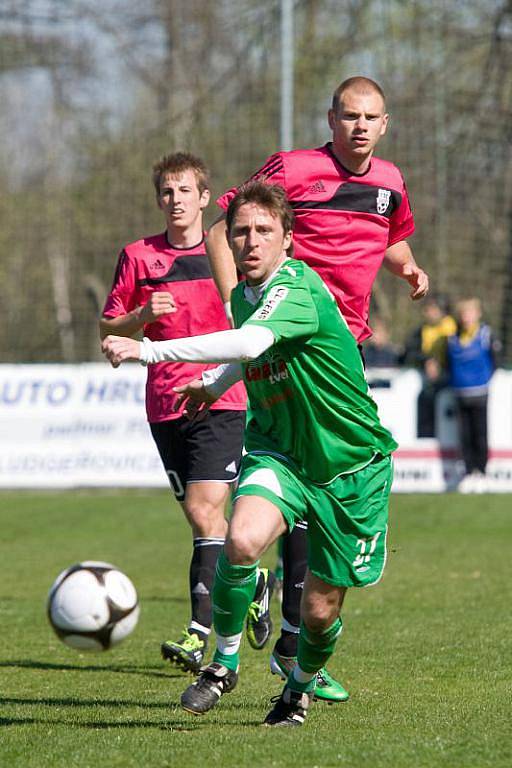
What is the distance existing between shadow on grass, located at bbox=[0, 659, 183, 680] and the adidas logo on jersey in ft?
8.15

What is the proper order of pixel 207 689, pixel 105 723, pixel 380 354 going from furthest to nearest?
pixel 380 354, pixel 105 723, pixel 207 689

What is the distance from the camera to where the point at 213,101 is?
61.3ft

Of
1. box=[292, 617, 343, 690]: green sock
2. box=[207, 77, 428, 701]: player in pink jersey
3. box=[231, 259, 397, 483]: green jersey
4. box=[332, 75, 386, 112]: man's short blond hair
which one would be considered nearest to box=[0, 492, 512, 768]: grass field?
box=[292, 617, 343, 690]: green sock

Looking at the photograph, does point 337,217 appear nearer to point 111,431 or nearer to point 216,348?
point 216,348

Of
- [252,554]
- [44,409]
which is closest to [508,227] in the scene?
[44,409]

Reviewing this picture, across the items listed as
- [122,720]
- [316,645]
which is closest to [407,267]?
[316,645]

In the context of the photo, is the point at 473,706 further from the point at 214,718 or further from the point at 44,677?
the point at 44,677

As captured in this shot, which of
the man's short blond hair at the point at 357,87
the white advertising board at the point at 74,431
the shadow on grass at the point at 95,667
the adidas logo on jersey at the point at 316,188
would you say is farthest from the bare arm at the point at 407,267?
the white advertising board at the point at 74,431

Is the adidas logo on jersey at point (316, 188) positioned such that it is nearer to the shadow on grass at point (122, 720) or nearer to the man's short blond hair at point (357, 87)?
the man's short blond hair at point (357, 87)

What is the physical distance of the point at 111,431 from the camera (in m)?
16.3

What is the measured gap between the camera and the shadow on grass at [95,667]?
6664 mm

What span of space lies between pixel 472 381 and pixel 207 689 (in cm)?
1132

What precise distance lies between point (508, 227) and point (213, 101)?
455 centimetres

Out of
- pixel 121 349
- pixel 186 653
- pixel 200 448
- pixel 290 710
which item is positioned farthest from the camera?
pixel 200 448
